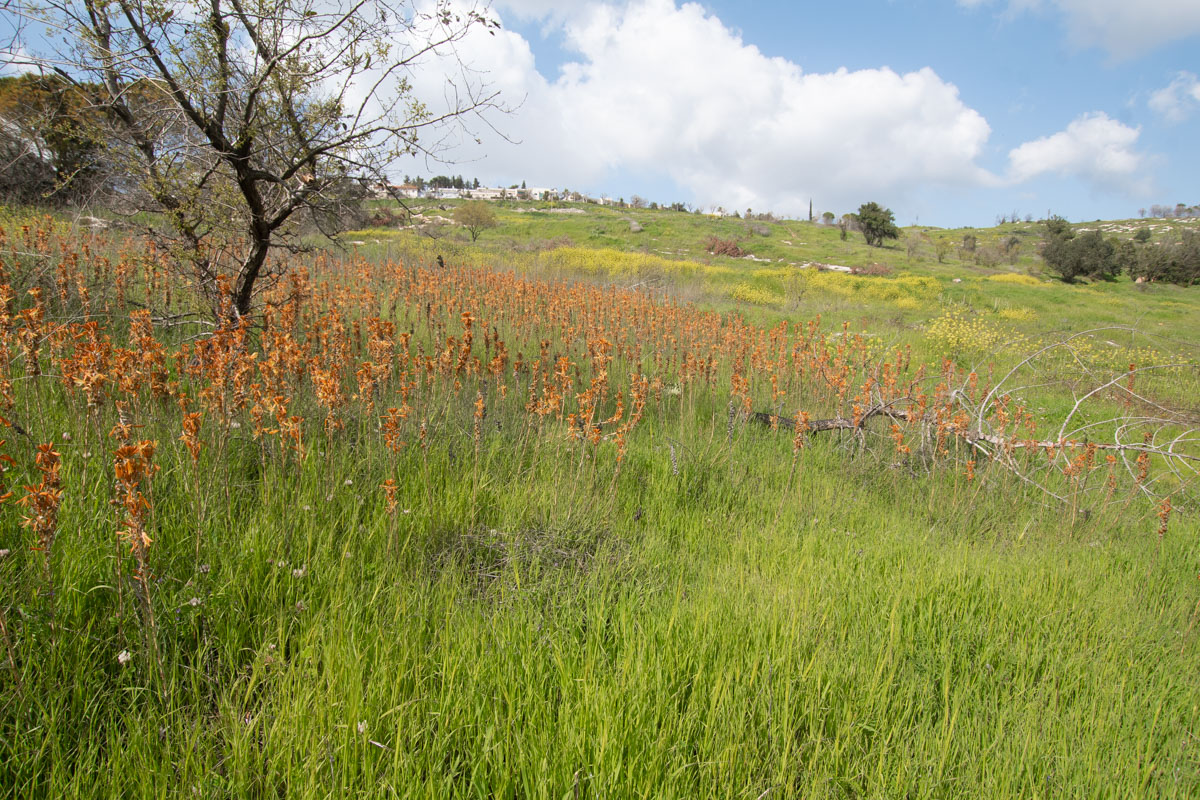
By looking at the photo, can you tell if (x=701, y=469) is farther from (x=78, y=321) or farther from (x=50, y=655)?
(x=78, y=321)

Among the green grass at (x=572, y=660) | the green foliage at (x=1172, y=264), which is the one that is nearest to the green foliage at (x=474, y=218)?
the green grass at (x=572, y=660)

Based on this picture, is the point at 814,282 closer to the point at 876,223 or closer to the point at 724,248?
the point at 724,248

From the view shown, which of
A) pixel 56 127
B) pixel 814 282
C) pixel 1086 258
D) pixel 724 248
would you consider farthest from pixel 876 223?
A: pixel 56 127

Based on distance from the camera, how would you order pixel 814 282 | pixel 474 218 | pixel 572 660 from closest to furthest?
pixel 572 660 < pixel 814 282 < pixel 474 218

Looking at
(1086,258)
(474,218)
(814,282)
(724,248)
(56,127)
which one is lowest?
(56,127)

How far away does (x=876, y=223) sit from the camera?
51281mm

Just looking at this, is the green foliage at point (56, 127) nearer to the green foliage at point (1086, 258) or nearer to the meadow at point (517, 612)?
the meadow at point (517, 612)

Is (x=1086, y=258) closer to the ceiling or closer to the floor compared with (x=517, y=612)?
closer to the ceiling

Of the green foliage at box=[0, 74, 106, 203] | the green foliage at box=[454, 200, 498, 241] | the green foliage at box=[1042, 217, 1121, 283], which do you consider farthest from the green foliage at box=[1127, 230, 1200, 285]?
the green foliage at box=[0, 74, 106, 203]

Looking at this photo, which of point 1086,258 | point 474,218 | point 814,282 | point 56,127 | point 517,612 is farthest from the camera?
point 1086,258

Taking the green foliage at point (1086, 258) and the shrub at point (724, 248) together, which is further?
the green foliage at point (1086, 258)

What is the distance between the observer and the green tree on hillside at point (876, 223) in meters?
51.1

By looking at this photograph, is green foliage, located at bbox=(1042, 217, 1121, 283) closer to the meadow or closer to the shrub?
the shrub

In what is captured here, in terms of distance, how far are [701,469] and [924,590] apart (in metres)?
1.77
